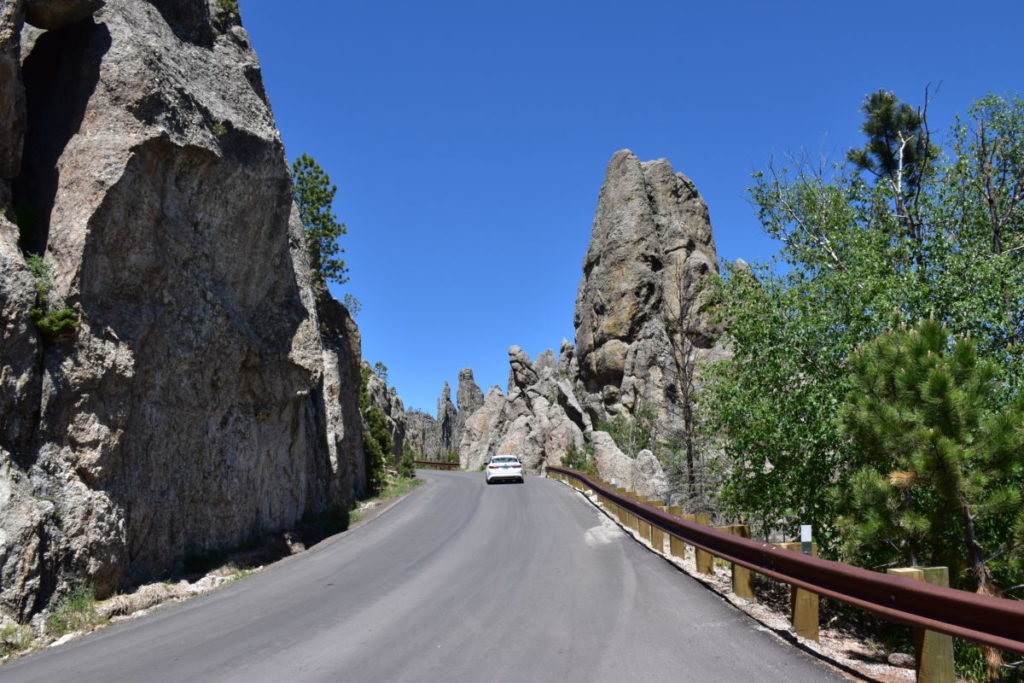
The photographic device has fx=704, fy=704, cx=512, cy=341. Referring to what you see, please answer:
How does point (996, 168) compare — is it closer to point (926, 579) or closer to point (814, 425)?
point (814, 425)

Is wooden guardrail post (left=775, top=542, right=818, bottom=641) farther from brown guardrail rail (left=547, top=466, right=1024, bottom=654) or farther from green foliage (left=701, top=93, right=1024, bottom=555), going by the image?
green foliage (left=701, top=93, right=1024, bottom=555)

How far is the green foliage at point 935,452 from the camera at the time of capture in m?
8.33

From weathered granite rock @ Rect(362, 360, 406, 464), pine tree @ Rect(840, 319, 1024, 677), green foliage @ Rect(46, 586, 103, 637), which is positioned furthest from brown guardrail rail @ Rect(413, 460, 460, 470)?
pine tree @ Rect(840, 319, 1024, 677)

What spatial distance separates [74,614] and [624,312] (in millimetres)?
49785

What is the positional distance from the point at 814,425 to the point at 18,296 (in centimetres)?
1280

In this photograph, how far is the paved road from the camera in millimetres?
5961

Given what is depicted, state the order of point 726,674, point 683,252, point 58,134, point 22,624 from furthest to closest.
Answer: point 683,252
point 58,134
point 22,624
point 726,674

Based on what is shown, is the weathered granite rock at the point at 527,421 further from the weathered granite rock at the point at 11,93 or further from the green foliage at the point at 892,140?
the weathered granite rock at the point at 11,93

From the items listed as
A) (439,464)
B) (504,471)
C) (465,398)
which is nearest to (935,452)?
(504,471)

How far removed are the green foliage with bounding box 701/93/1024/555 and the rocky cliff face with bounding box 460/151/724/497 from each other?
96.2 feet

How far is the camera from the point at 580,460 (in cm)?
4100

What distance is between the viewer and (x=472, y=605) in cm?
868

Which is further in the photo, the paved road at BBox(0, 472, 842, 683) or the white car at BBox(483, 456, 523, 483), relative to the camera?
the white car at BBox(483, 456, 523, 483)

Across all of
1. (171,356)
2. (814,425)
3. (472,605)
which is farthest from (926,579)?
(171,356)
